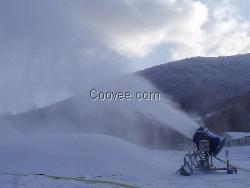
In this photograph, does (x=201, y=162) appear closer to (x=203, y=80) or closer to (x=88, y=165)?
(x=88, y=165)

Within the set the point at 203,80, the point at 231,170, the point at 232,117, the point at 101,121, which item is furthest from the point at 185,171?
the point at 203,80

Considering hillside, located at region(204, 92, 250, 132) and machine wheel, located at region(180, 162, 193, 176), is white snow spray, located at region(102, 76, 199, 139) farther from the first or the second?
hillside, located at region(204, 92, 250, 132)

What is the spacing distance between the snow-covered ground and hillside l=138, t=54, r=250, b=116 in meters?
80.8

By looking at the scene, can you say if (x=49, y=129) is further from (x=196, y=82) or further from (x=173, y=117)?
(x=196, y=82)

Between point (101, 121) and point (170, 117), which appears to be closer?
point (170, 117)

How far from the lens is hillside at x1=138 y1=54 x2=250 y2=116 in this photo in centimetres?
10938

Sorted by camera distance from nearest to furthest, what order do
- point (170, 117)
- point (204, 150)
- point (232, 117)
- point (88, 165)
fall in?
point (88, 165) → point (204, 150) → point (170, 117) → point (232, 117)

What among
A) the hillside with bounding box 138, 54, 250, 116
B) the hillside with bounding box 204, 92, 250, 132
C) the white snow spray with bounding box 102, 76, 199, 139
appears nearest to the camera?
the white snow spray with bounding box 102, 76, 199, 139

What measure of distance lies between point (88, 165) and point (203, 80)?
109267mm

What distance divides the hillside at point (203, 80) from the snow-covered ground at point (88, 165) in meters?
80.8

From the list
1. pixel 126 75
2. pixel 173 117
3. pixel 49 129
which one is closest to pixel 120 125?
pixel 49 129

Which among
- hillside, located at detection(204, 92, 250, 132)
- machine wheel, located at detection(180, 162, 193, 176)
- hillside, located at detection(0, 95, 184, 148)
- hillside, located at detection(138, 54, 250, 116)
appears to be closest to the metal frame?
machine wheel, located at detection(180, 162, 193, 176)

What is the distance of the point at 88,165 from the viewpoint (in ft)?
63.6

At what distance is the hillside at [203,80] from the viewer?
359 feet
